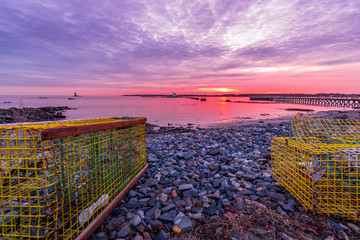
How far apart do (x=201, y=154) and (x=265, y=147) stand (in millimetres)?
2597

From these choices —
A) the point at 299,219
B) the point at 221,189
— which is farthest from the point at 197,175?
the point at 299,219

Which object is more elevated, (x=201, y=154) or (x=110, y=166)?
(x=110, y=166)

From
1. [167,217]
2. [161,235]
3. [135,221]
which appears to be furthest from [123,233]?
[167,217]

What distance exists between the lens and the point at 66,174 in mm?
3227

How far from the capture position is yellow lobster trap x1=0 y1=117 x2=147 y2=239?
1952 millimetres

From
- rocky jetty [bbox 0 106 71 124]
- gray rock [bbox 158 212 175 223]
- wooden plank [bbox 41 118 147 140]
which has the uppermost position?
wooden plank [bbox 41 118 147 140]

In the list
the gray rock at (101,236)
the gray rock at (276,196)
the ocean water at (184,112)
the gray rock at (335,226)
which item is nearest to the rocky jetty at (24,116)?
the ocean water at (184,112)

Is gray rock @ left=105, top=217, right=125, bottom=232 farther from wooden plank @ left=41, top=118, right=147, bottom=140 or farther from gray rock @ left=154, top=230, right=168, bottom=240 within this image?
wooden plank @ left=41, top=118, right=147, bottom=140

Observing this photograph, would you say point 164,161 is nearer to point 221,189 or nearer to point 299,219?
point 221,189

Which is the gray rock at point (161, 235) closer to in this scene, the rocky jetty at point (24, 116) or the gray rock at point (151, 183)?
the gray rock at point (151, 183)

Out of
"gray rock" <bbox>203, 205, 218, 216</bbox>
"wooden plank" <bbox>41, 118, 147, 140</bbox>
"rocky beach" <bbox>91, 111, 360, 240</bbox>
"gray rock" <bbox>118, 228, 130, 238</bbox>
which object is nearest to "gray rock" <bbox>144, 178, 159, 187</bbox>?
"rocky beach" <bbox>91, 111, 360, 240</bbox>

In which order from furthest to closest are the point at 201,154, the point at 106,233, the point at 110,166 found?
the point at 201,154 → the point at 110,166 → the point at 106,233

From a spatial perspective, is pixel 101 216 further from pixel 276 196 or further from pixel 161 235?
pixel 276 196

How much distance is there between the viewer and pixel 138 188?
403 centimetres
